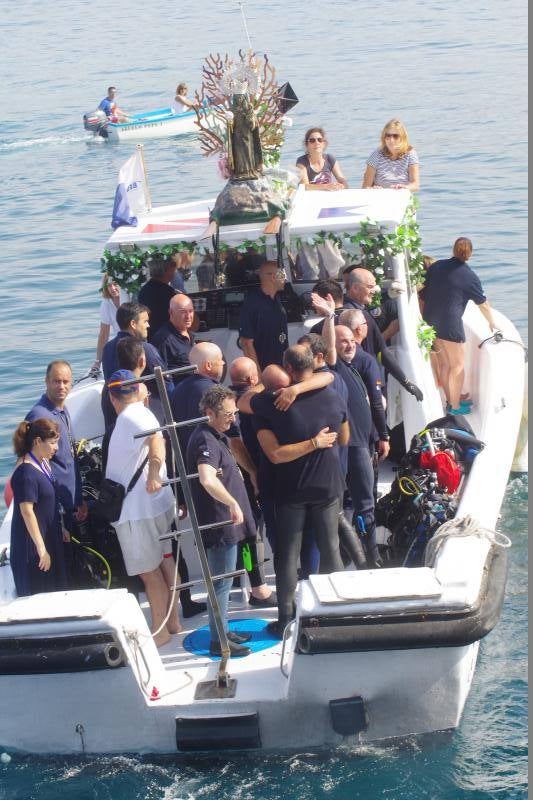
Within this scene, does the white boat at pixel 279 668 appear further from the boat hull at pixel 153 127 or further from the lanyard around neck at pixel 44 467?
the boat hull at pixel 153 127

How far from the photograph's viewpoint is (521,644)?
24.2 ft

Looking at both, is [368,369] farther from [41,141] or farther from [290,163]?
[41,141]

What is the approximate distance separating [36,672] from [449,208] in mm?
16492

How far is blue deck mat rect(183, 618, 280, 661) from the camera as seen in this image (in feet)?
21.3

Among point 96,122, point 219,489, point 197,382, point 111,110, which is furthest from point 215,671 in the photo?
point 111,110

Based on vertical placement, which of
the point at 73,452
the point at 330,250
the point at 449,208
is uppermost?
the point at 330,250

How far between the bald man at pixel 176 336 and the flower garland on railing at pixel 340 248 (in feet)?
2.78

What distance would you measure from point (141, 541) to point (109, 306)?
320 cm

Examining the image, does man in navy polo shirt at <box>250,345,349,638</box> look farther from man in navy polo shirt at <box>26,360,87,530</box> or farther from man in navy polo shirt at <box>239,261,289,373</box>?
man in navy polo shirt at <box>239,261,289,373</box>

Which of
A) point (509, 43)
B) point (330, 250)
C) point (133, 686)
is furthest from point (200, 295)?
point (509, 43)

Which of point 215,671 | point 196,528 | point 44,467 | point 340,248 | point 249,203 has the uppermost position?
point 249,203

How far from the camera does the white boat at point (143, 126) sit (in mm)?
28453

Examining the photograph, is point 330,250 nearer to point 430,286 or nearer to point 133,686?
point 430,286

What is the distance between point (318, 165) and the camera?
392 inches
